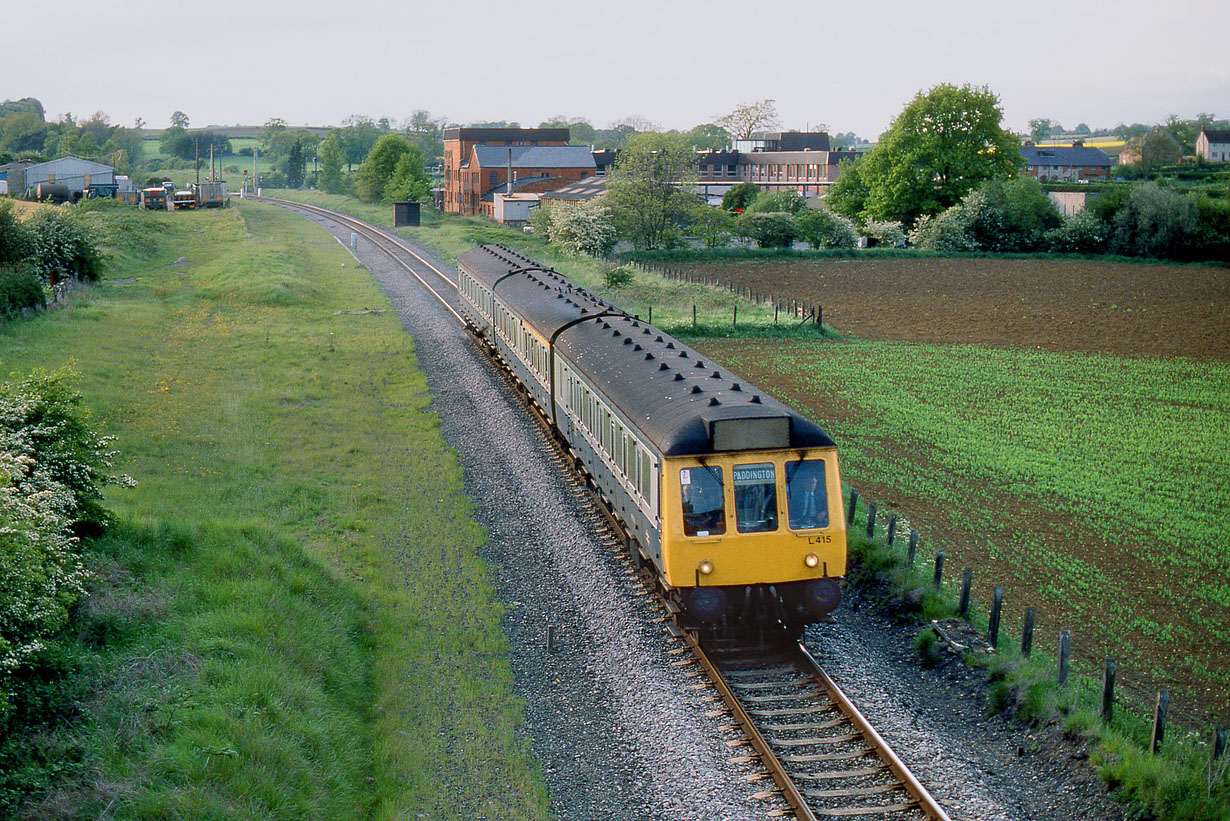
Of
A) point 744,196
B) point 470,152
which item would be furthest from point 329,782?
point 470,152

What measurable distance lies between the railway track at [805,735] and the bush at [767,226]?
6126 cm

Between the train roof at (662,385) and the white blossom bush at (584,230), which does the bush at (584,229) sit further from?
the train roof at (662,385)

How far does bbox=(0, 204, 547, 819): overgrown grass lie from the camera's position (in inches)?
401

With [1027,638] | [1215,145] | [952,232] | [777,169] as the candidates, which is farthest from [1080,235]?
→ [1215,145]

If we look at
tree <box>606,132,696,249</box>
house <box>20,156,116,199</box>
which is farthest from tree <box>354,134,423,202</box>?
tree <box>606,132,696,249</box>

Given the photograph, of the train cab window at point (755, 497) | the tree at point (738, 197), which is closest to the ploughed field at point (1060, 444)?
the train cab window at point (755, 497)

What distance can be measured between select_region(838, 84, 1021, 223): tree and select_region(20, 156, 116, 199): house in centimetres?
6962

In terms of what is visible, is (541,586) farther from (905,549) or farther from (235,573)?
(905,549)

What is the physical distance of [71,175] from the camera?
95250 mm

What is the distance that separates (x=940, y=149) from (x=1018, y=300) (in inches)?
1159

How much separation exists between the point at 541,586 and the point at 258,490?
688 centimetres

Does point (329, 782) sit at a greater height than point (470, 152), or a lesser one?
lesser

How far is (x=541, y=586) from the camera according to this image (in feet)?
53.6

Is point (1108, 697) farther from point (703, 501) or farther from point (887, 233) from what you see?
point (887, 233)
